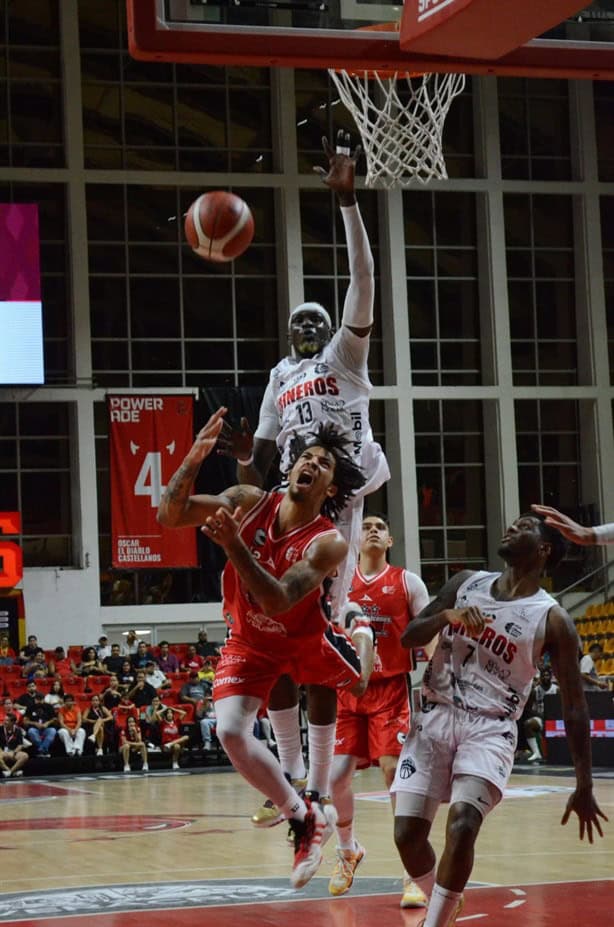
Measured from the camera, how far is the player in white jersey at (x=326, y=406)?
7820 mm

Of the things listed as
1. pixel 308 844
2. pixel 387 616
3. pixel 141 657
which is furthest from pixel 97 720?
pixel 308 844

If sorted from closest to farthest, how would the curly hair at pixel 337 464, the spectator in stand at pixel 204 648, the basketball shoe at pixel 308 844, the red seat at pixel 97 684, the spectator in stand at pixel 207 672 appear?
1. the basketball shoe at pixel 308 844
2. the curly hair at pixel 337 464
3. the red seat at pixel 97 684
4. the spectator in stand at pixel 207 672
5. the spectator in stand at pixel 204 648

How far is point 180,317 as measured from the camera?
31125 millimetres

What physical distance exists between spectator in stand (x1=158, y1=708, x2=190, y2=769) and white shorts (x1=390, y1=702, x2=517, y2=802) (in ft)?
57.4

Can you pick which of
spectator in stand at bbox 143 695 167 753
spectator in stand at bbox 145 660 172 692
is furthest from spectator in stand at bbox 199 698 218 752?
spectator in stand at bbox 145 660 172 692

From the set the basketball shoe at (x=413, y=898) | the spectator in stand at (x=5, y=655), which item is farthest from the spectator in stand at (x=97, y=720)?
the basketball shoe at (x=413, y=898)

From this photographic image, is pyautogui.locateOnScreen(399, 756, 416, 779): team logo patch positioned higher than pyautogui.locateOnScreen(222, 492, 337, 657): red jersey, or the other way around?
pyautogui.locateOnScreen(222, 492, 337, 657): red jersey

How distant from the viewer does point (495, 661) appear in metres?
6.97

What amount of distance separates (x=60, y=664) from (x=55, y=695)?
2357mm

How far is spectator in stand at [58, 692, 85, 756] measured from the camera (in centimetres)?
2333

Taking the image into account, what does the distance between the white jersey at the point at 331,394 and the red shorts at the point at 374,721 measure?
6.42 feet

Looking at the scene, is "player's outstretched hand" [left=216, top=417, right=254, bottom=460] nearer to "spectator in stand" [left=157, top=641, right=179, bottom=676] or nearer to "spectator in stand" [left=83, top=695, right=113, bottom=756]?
"spectator in stand" [left=83, top=695, right=113, bottom=756]

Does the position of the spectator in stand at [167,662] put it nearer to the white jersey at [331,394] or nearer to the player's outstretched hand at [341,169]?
the white jersey at [331,394]

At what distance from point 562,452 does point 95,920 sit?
2585 cm
